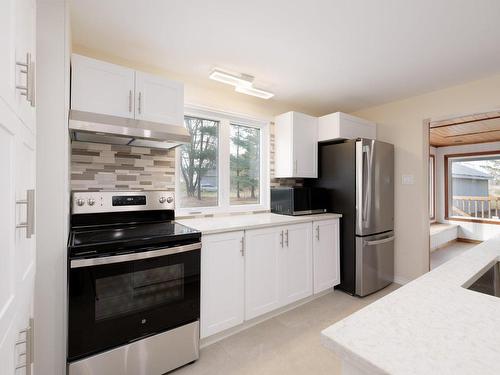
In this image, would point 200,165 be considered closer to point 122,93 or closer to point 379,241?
point 122,93

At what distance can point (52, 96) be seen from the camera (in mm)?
1440

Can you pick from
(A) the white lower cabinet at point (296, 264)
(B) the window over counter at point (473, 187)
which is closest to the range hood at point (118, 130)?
(A) the white lower cabinet at point (296, 264)

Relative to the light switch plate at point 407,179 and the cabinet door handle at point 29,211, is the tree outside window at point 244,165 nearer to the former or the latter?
the light switch plate at point 407,179

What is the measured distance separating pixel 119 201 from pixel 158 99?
850 millimetres

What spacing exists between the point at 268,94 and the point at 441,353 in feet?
8.46

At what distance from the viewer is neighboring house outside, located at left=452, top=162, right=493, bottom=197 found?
5.46 m

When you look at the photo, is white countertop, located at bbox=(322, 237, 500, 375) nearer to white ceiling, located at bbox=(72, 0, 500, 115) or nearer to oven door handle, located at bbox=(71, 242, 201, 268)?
oven door handle, located at bbox=(71, 242, 201, 268)

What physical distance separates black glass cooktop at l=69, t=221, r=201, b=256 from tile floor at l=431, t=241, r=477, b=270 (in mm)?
4311

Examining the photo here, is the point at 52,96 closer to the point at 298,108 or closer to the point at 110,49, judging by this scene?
the point at 110,49

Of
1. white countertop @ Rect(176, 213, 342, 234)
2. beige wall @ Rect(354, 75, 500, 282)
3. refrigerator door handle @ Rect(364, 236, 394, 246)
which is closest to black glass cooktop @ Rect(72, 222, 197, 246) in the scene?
white countertop @ Rect(176, 213, 342, 234)

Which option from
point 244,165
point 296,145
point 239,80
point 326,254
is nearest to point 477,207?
point 326,254

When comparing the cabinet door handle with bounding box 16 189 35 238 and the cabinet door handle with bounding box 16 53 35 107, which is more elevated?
the cabinet door handle with bounding box 16 53 35 107

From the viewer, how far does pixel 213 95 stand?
9.21ft

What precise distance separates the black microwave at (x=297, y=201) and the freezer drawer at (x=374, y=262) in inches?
23.3
